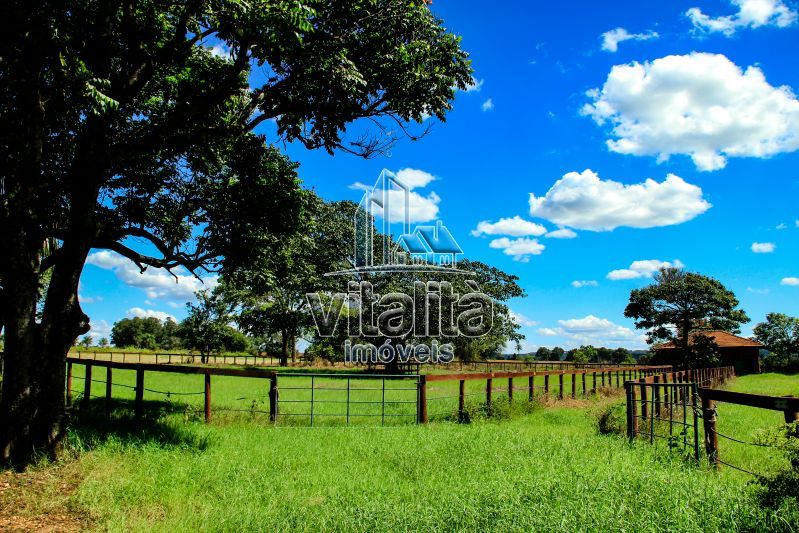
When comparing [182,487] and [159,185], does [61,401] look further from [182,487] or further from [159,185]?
[159,185]

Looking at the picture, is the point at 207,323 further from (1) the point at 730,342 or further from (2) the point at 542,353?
(2) the point at 542,353

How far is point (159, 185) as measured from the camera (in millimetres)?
13820

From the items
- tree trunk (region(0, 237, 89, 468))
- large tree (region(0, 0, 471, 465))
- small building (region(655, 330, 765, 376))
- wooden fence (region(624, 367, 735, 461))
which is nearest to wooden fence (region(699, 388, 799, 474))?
wooden fence (region(624, 367, 735, 461))

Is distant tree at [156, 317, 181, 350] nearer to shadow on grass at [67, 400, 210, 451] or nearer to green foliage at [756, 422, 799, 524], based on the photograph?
shadow on grass at [67, 400, 210, 451]

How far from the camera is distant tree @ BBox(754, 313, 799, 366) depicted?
68.8 metres

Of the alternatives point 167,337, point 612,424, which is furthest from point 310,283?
point 167,337

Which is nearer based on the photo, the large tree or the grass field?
the grass field

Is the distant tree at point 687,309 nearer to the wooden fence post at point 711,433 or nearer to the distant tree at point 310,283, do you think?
the distant tree at point 310,283

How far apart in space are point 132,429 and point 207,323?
186 ft

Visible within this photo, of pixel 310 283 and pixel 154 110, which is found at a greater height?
pixel 154 110

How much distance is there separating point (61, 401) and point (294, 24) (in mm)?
7614

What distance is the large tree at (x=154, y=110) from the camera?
8.43 meters

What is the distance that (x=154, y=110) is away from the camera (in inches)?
510

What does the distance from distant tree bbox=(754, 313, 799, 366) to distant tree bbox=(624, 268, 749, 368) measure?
1047 inches
